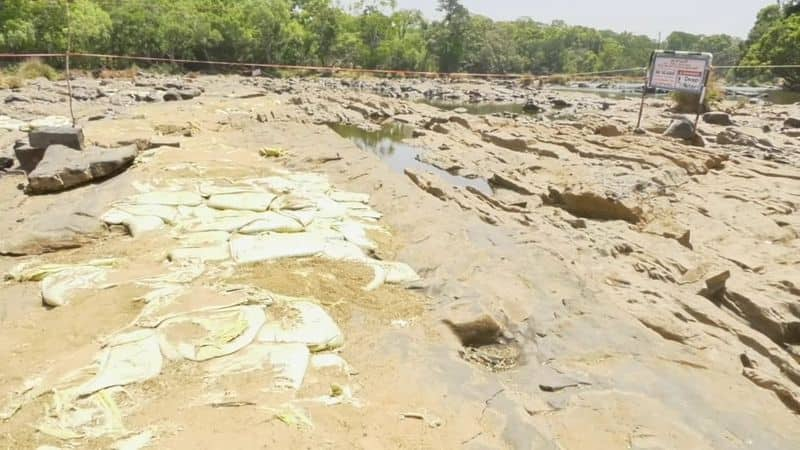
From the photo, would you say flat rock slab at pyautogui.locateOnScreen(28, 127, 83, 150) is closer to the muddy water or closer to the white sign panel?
the white sign panel

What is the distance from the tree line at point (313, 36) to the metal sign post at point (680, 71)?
2211 centimetres

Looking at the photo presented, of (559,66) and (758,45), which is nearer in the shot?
(758,45)

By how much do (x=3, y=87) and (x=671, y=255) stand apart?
2146 cm

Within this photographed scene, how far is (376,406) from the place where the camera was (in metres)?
3.27

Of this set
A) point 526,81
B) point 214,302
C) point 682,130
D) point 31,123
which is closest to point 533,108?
point 682,130

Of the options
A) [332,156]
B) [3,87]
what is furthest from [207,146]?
[3,87]

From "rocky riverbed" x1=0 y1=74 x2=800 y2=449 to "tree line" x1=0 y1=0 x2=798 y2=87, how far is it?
67.5ft

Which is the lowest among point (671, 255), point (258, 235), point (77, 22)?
point (671, 255)

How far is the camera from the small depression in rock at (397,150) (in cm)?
1197

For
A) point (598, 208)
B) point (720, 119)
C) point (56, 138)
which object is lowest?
point (598, 208)

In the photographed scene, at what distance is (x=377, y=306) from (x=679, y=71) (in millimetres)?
13362

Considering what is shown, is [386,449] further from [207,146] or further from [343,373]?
[207,146]

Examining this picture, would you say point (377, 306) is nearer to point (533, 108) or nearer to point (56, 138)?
point (56, 138)

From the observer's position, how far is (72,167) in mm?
7555
